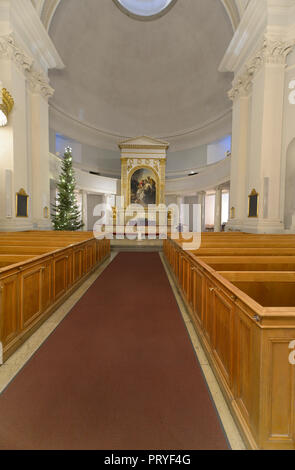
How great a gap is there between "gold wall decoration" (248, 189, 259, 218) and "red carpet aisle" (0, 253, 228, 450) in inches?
243

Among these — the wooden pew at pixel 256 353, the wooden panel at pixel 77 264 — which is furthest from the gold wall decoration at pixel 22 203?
the wooden pew at pixel 256 353

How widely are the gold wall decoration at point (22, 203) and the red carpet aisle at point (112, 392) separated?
6.10 m

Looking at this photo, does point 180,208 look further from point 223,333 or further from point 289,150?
point 223,333

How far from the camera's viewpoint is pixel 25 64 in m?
8.08

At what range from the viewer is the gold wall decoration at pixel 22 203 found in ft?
26.0

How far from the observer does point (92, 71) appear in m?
14.8

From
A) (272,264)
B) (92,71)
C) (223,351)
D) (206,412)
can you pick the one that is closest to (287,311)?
(223,351)

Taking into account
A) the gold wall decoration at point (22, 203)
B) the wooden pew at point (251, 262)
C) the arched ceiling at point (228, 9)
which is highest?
the arched ceiling at point (228, 9)

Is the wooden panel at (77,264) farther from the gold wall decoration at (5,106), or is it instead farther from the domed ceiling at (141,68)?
the domed ceiling at (141,68)

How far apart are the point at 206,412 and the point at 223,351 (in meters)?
0.44

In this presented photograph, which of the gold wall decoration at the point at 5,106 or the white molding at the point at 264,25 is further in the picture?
the white molding at the point at 264,25

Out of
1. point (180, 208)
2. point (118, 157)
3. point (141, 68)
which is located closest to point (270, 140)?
point (180, 208)

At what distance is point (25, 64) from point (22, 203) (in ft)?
15.0

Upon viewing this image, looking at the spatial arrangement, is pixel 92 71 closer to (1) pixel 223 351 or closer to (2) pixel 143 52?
(2) pixel 143 52
